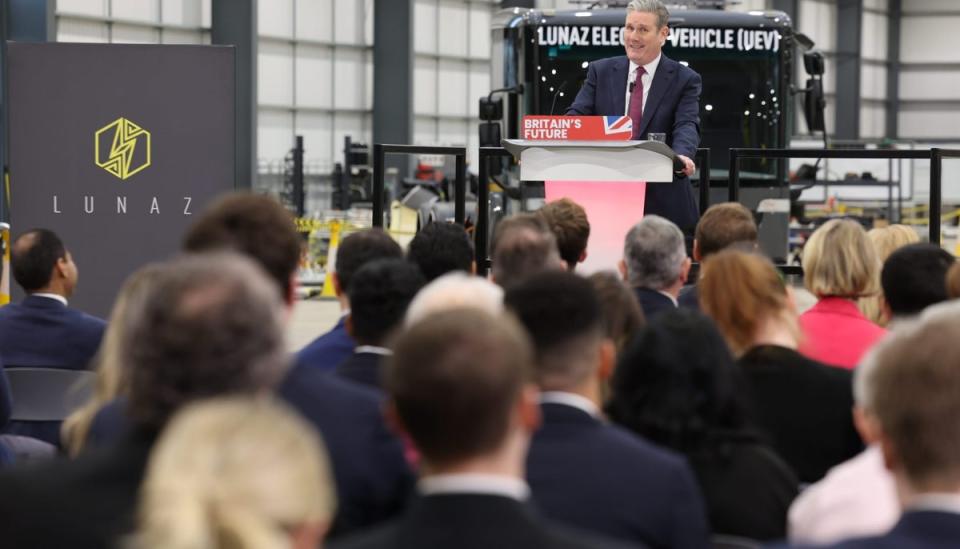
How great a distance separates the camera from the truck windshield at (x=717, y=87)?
11.7 m

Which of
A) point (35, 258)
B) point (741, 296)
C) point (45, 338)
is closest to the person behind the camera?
point (741, 296)

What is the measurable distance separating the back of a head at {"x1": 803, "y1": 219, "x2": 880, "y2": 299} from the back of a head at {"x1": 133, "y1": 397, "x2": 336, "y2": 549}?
11.2 ft

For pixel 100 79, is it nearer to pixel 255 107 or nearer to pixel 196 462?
pixel 196 462

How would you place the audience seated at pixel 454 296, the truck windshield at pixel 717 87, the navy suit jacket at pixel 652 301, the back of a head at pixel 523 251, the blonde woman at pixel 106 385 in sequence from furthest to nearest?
the truck windshield at pixel 717 87, the navy suit jacket at pixel 652 301, the back of a head at pixel 523 251, the audience seated at pixel 454 296, the blonde woman at pixel 106 385

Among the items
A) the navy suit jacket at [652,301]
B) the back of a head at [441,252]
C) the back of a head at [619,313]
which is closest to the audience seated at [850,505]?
the back of a head at [619,313]

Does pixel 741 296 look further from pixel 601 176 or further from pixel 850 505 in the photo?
pixel 601 176

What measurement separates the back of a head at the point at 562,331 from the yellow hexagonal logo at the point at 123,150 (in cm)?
520

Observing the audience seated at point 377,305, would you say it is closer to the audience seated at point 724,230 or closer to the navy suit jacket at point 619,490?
the navy suit jacket at point 619,490

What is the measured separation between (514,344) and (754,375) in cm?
203

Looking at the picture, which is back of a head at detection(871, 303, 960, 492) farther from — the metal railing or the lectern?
the metal railing

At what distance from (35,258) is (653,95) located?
3.44m

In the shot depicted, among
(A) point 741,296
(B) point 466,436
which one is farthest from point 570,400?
(A) point 741,296

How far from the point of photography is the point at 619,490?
2770 millimetres

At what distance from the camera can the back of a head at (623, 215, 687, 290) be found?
5.24 meters
